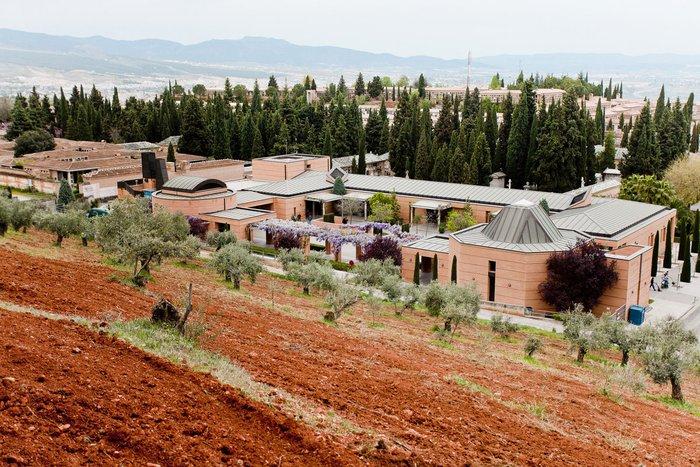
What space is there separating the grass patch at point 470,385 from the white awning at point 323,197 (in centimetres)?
3661

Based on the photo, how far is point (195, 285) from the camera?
22281 millimetres

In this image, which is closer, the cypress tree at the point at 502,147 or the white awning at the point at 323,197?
the white awning at the point at 323,197

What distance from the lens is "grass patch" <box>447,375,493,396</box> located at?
41.1 ft

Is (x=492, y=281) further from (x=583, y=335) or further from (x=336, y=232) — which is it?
(x=336, y=232)

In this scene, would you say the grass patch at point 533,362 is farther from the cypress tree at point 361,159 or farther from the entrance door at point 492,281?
the cypress tree at point 361,159

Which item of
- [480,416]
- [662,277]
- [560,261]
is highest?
[480,416]

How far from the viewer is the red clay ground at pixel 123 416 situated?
24.2 ft

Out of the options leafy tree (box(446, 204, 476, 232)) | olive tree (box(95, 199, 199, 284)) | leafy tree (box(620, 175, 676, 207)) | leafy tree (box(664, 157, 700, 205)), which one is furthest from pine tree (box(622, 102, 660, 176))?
olive tree (box(95, 199, 199, 284))

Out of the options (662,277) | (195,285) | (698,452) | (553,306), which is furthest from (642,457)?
(662,277)

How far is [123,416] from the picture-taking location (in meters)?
8.14

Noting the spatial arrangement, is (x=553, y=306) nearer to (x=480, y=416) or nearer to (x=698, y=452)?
(x=698, y=452)

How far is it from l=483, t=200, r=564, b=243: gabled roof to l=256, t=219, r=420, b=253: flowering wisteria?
6.14 metres

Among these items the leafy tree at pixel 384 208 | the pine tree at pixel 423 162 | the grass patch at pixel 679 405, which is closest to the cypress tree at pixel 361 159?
the pine tree at pixel 423 162

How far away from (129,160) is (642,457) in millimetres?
56327
